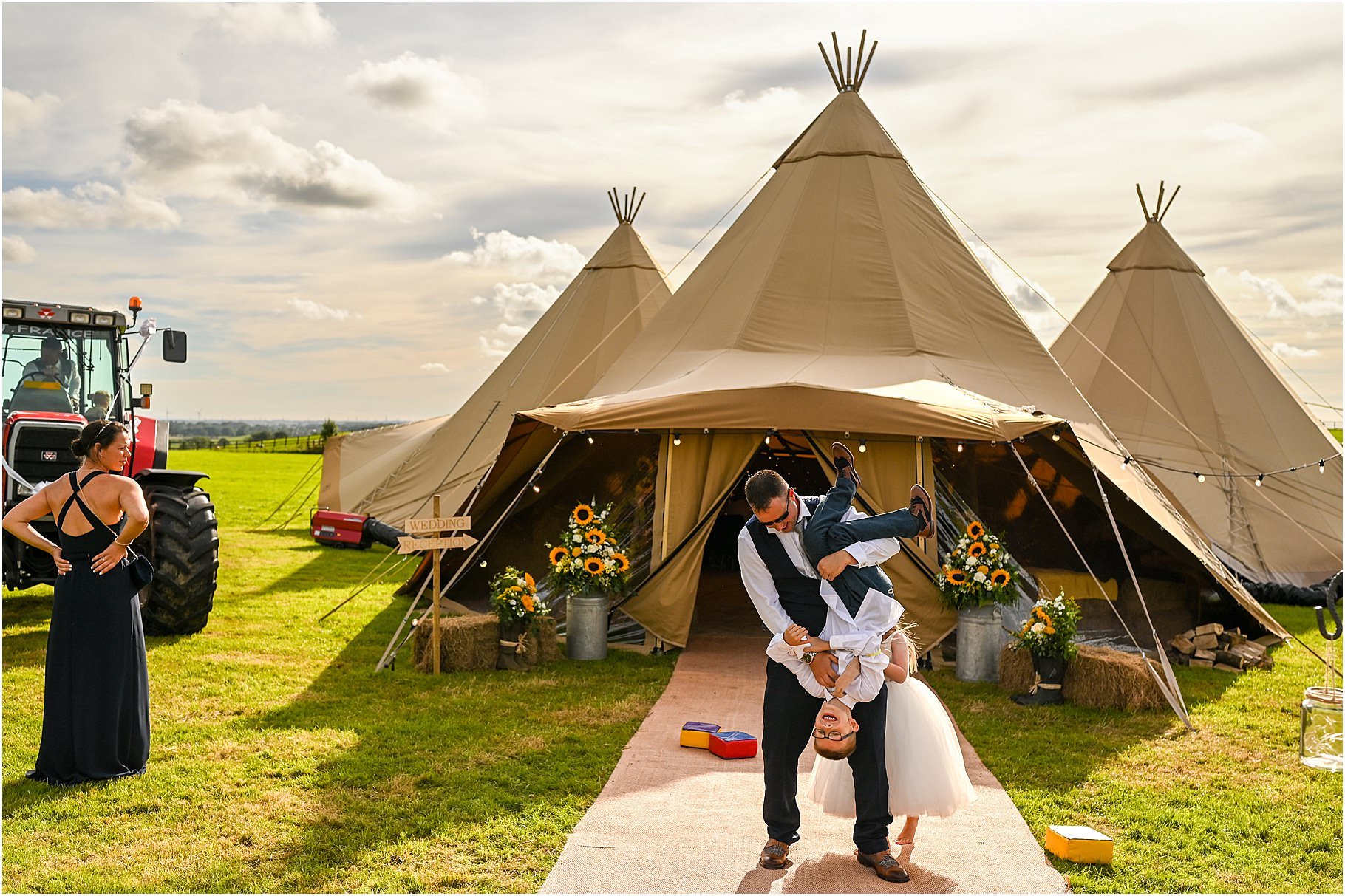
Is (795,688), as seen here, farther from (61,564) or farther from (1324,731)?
(61,564)

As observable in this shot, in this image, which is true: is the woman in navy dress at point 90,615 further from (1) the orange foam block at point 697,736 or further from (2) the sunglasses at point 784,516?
(2) the sunglasses at point 784,516

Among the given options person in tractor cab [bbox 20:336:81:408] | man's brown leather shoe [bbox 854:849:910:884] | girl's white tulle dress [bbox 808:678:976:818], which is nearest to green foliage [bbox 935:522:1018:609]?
girl's white tulle dress [bbox 808:678:976:818]

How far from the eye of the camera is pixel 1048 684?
6695 mm

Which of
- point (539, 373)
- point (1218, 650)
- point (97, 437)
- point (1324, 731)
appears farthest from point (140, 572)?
point (539, 373)

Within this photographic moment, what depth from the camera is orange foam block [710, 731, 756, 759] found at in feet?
18.4

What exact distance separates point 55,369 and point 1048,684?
776 centimetres

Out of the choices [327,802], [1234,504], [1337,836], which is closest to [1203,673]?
[1337,836]

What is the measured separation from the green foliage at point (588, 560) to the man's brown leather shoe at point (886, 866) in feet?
12.9

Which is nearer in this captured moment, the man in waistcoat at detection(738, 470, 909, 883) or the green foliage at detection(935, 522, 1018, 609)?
the man in waistcoat at detection(738, 470, 909, 883)

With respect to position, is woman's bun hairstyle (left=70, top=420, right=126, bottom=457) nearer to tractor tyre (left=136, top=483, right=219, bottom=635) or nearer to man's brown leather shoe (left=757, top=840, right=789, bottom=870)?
tractor tyre (left=136, top=483, right=219, bottom=635)

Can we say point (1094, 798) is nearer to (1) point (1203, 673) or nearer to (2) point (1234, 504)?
(1) point (1203, 673)

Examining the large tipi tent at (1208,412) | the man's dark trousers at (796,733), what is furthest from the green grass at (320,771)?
the large tipi tent at (1208,412)

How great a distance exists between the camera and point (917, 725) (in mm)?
4027

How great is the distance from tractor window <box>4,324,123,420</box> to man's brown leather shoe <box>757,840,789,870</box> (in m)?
6.81
